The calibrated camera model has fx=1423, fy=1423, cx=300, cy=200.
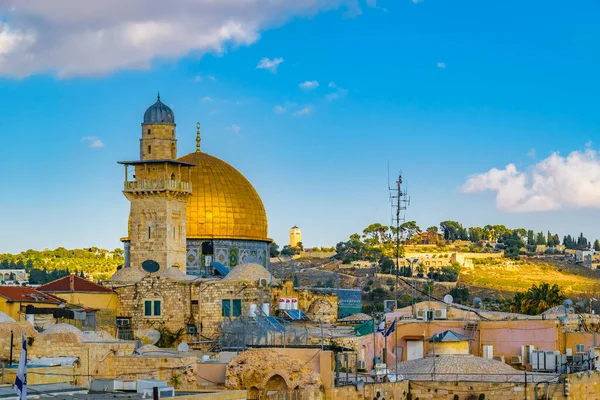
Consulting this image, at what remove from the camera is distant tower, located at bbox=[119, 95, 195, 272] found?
5081 centimetres

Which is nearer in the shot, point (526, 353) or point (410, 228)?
point (526, 353)

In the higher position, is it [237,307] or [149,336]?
[237,307]

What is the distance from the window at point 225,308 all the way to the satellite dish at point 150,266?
12.7ft

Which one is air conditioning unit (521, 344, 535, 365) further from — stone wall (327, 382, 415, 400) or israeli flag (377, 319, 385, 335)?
stone wall (327, 382, 415, 400)

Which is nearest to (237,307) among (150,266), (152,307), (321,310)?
(152,307)

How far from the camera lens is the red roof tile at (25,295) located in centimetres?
4509

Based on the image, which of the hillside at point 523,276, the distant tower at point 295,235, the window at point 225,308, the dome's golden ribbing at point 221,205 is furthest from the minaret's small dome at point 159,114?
the distant tower at point 295,235

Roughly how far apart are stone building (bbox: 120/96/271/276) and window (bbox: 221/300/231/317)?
11.4 feet

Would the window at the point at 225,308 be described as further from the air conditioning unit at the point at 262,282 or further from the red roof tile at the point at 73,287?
the red roof tile at the point at 73,287

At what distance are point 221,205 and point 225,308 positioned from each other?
9.17 m

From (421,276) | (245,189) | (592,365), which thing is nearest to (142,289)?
(245,189)

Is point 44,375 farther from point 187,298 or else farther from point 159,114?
point 159,114

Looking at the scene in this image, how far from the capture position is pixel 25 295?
151 feet

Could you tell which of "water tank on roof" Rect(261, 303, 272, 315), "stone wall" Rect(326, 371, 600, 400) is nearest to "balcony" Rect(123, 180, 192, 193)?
"water tank on roof" Rect(261, 303, 272, 315)
